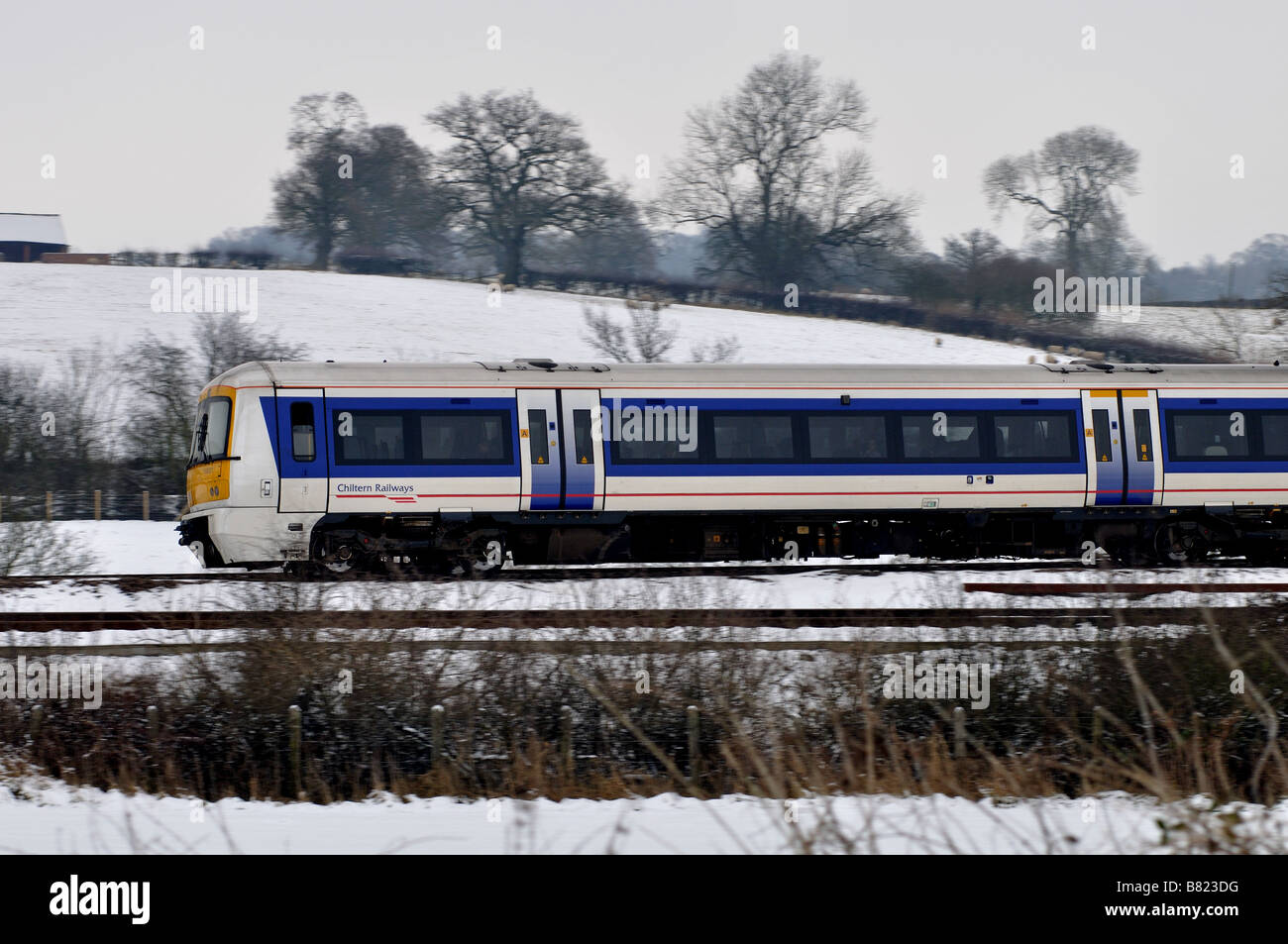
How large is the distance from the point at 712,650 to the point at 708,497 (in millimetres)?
6340

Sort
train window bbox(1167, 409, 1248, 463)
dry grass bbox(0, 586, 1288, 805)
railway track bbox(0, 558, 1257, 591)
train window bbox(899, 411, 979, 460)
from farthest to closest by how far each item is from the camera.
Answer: train window bbox(1167, 409, 1248, 463), train window bbox(899, 411, 979, 460), railway track bbox(0, 558, 1257, 591), dry grass bbox(0, 586, 1288, 805)

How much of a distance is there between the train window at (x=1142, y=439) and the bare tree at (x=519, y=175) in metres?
35.9

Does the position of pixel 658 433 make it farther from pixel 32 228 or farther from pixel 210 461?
pixel 32 228

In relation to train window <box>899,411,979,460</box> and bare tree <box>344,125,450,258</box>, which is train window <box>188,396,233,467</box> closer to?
train window <box>899,411,979,460</box>

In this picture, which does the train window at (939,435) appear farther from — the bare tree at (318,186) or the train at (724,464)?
the bare tree at (318,186)

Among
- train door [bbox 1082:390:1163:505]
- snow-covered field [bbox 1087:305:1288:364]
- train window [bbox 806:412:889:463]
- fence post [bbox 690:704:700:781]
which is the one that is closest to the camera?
fence post [bbox 690:704:700:781]

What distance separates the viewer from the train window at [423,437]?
17.4 metres

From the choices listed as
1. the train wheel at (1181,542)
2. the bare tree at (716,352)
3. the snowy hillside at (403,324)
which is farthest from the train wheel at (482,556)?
the snowy hillside at (403,324)

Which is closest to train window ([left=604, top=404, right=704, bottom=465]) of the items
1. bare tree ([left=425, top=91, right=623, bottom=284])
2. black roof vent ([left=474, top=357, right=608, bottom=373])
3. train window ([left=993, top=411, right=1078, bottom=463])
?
black roof vent ([left=474, top=357, right=608, bottom=373])

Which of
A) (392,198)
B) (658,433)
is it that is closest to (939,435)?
(658,433)

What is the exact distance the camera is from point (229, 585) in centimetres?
1557

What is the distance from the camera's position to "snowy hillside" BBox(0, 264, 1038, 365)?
135 ft

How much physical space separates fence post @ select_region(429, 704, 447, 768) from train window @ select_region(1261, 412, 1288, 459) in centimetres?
1383
